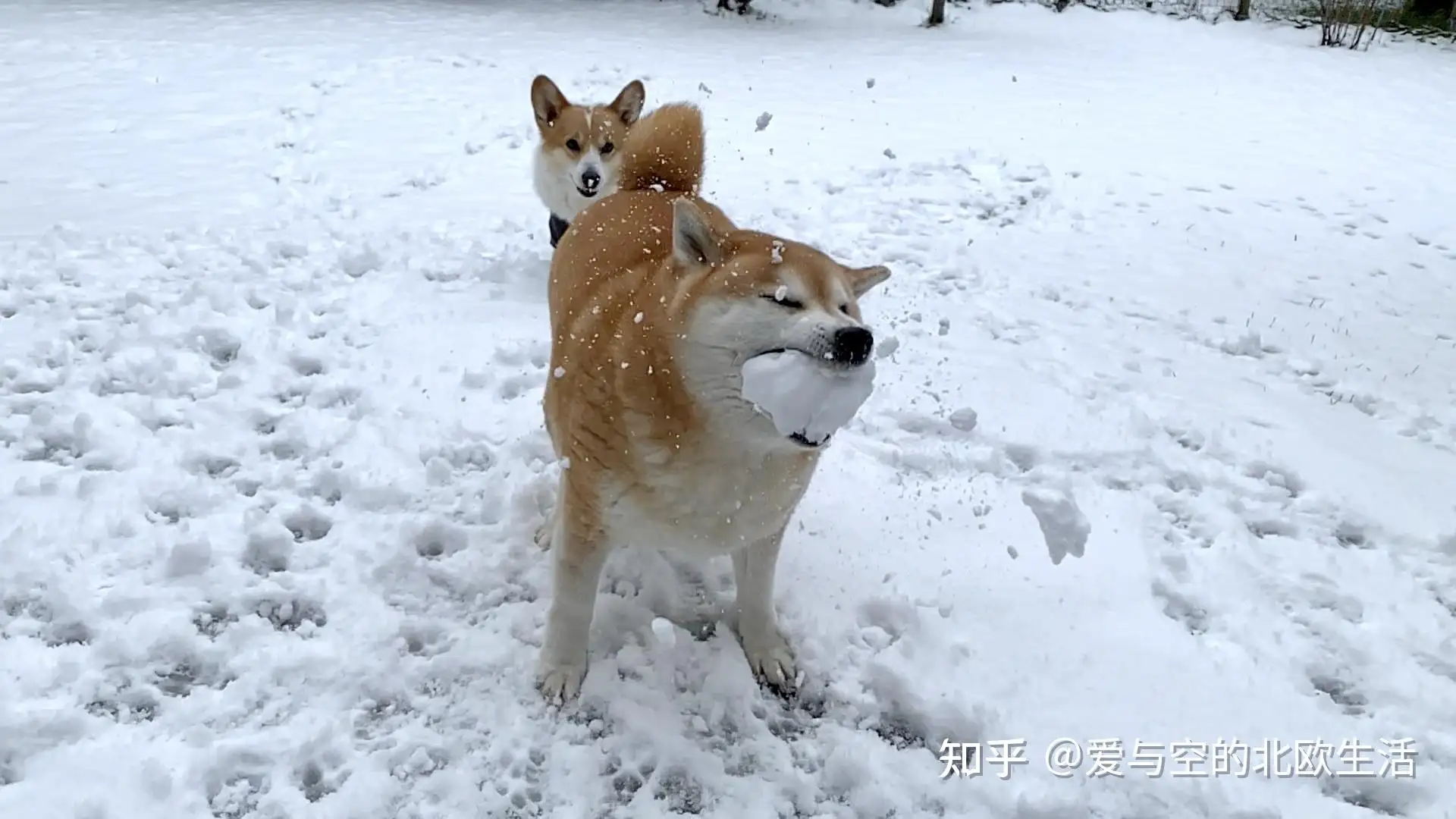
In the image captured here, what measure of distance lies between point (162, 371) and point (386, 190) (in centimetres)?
257

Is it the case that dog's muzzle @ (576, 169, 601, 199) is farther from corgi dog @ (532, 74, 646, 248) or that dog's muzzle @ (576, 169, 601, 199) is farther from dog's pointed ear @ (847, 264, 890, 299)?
dog's pointed ear @ (847, 264, 890, 299)

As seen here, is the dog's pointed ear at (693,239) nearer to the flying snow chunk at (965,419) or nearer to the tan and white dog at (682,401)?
the tan and white dog at (682,401)

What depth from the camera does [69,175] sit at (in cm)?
565

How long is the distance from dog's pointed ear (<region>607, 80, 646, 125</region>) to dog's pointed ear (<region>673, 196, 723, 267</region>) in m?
3.47

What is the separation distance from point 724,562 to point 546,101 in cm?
330

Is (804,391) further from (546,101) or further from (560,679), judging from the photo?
(546,101)

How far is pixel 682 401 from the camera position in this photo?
2037 millimetres

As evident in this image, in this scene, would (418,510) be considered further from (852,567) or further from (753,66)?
(753,66)

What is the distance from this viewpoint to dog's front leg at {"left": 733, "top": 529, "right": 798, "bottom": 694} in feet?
8.44

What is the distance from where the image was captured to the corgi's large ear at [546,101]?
16.9ft

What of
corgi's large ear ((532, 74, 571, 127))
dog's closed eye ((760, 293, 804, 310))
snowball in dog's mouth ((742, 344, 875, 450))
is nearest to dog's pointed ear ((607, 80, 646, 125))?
corgi's large ear ((532, 74, 571, 127))

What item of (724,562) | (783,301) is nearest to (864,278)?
(783,301)

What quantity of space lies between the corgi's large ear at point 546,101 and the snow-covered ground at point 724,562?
27.1 inches

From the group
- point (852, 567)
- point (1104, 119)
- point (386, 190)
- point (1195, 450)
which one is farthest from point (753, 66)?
point (852, 567)
